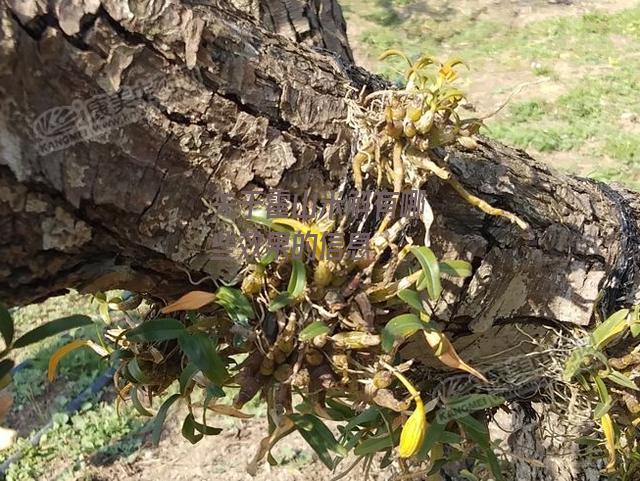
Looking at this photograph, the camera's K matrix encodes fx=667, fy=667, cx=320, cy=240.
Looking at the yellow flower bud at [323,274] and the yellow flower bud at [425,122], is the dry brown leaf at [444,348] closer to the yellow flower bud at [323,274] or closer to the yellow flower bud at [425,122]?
the yellow flower bud at [323,274]

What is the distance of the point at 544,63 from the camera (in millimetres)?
4961

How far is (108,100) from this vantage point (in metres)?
0.68

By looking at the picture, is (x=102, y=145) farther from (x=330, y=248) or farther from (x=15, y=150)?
(x=330, y=248)

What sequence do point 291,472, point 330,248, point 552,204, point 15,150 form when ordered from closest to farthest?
point 15,150 → point 330,248 → point 552,204 → point 291,472

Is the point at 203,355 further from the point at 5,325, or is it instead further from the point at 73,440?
the point at 73,440

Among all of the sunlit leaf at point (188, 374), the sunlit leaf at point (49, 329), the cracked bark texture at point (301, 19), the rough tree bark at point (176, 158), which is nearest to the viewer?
the rough tree bark at point (176, 158)

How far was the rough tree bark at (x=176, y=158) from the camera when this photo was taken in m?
0.65

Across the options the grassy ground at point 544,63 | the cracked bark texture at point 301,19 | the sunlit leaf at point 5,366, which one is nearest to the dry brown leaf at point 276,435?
the sunlit leaf at point 5,366

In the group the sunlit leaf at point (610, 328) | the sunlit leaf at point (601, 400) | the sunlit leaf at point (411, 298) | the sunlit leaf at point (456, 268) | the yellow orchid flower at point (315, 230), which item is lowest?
the sunlit leaf at point (601, 400)

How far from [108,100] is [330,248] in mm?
326

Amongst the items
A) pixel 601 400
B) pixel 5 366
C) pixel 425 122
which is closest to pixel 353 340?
pixel 425 122

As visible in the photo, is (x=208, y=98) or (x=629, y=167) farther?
(x=629, y=167)

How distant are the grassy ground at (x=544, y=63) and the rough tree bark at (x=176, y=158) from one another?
232cm

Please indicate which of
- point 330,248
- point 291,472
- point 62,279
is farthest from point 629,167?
point 62,279
